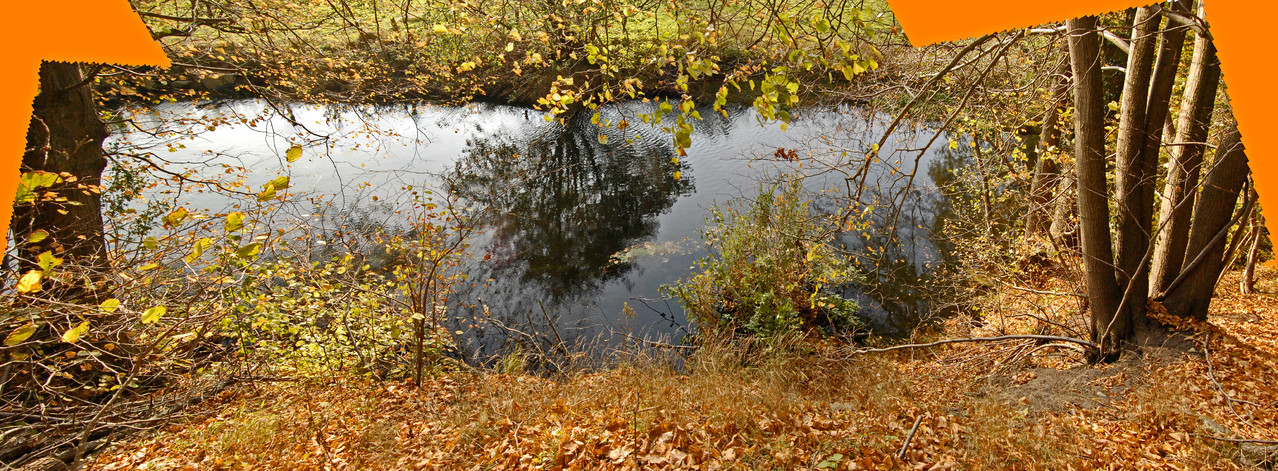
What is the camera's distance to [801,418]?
3.77 m

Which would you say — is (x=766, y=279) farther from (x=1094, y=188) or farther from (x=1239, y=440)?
(x=1239, y=440)

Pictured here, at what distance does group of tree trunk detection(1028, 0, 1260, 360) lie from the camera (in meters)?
3.85

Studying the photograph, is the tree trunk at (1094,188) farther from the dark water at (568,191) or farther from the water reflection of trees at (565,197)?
the water reflection of trees at (565,197)

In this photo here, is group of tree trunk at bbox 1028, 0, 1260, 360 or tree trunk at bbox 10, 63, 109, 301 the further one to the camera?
tree trunk at bbox 10, 63, 109, 301

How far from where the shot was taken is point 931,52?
6465 mm

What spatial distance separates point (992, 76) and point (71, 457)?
1043 cm

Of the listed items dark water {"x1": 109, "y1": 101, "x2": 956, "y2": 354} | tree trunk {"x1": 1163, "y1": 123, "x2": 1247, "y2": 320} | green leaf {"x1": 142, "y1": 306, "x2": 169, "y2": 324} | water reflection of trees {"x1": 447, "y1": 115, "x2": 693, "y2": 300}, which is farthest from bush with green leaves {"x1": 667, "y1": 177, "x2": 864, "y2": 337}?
green leaf {"x1": 142, "y1": 306, "x2": 169, "y2": 324}

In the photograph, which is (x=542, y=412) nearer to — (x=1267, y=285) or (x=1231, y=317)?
(x=1231, y=317)

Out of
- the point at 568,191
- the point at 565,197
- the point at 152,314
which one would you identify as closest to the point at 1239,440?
the point at 152,314

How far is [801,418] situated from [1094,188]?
2986 millimetres

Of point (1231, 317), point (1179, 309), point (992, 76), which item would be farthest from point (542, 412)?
point (992, 76)

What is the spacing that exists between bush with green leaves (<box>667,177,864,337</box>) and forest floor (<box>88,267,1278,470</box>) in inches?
70.2

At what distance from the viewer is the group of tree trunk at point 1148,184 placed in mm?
3852

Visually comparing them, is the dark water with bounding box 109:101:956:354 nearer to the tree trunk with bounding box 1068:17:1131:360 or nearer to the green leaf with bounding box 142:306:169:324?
the tree trunk with bounding box 1068:17:1131:360
